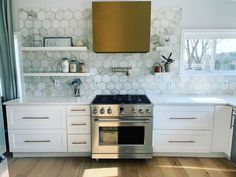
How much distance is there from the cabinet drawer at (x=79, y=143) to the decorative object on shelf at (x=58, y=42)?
57.5 inches

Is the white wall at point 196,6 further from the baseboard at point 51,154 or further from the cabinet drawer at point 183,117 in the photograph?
the baseboard at point 51,154

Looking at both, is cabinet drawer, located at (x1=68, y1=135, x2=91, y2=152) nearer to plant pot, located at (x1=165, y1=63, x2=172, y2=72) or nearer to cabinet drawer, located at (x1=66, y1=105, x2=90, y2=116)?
cabinet drawer, located at (x1=66, y1=105, x2=90, y2=116)

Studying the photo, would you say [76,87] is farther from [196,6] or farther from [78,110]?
[196,6]

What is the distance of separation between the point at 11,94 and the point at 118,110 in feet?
5.66

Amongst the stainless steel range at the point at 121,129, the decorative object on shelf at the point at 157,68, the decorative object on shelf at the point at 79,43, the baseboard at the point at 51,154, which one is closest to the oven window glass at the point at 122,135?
the stainless steel range at the point at 121,129

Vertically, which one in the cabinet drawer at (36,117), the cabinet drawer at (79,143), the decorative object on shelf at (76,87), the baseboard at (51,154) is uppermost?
the decorative object on shelf at (76,87)

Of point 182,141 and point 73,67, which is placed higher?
point 73,67

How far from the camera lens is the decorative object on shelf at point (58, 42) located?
9.97ft

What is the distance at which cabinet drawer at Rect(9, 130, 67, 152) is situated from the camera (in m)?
2.71

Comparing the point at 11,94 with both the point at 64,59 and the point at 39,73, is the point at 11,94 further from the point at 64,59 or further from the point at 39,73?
the point at 64,59

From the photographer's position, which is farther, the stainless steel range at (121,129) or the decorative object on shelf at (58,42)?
the decorative object on shelf at (58,42)

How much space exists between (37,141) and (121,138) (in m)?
1.24

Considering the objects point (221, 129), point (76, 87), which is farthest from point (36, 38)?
point (221, 129)

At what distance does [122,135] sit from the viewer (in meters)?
2.61
